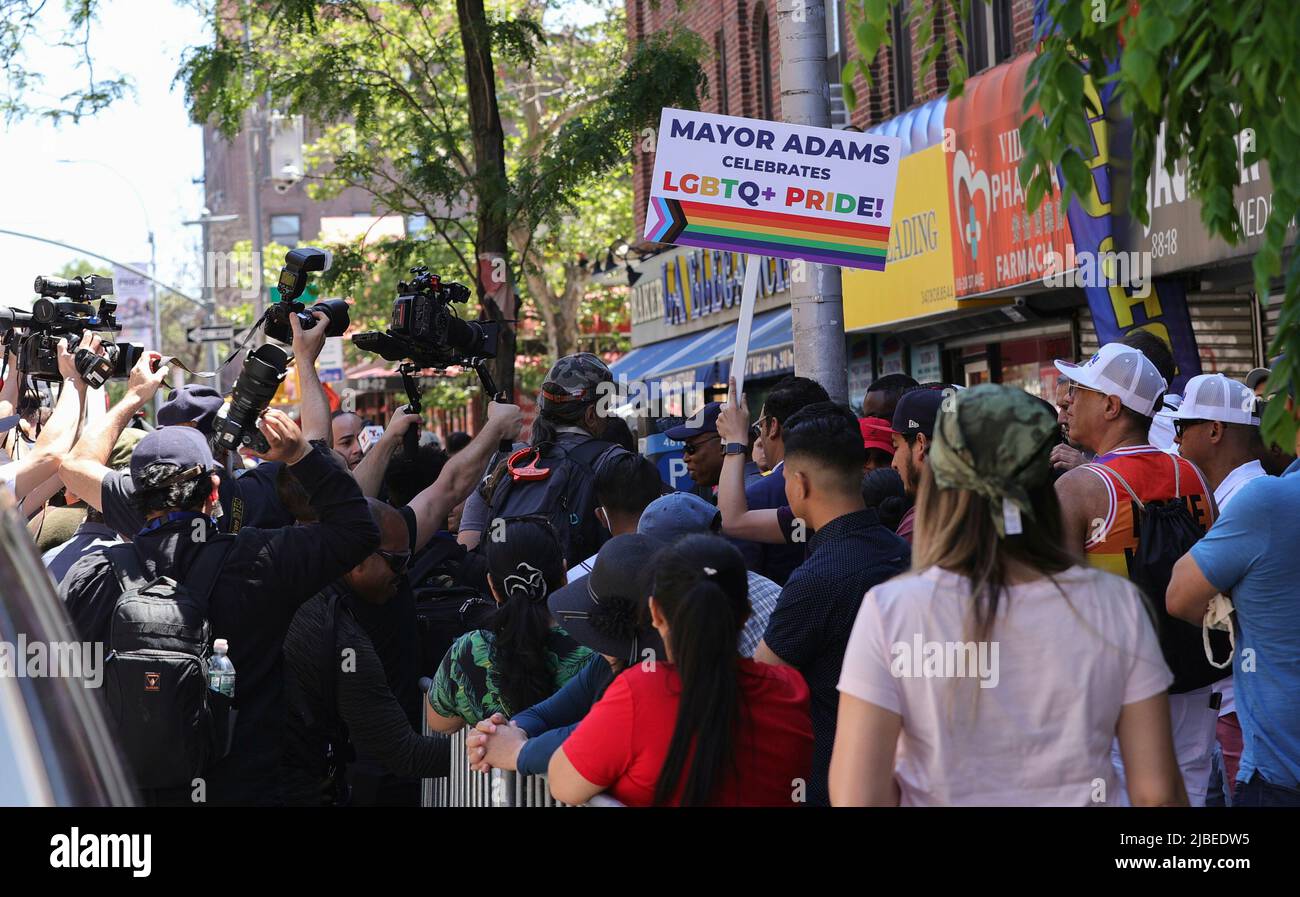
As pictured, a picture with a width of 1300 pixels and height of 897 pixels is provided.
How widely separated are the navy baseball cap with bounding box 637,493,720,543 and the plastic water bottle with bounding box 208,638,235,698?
1.23m

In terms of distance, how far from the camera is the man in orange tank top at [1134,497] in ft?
15.3

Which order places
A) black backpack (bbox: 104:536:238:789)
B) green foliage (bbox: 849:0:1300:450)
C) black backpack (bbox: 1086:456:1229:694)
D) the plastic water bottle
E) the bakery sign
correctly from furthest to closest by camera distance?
the bakery sign, black backpack (bbox: 1086:456:1229:694), the plastic water bottle, black backpack (bbox: 104:536:238:789), green foliage (bbox: 849:0:1300:450)

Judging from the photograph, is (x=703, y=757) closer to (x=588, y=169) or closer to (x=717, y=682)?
(x=717, y=682)

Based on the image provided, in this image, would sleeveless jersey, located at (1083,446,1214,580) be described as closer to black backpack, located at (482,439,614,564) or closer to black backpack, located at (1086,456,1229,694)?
black backpack, located at (1086,456,1229,694)

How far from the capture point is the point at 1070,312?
1323 centimetres

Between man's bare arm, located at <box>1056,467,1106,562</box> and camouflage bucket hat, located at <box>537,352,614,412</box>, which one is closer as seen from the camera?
man's bare arm, located at <box>1056,467,1106,562</box>

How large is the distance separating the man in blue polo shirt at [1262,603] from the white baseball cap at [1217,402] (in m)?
0.89

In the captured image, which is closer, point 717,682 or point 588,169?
point 717,682

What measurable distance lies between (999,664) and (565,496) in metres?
3.32

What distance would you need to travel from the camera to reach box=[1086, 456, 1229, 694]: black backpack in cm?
463

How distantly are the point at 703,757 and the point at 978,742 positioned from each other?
0.66m

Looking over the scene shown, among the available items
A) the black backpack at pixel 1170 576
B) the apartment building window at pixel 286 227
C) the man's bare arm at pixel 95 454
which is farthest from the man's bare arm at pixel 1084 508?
the apartment building window at pixel 286 227

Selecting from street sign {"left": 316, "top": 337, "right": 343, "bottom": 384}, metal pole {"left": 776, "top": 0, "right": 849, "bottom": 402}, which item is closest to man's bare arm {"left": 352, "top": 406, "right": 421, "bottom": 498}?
metal pole {"left": 776, "top": 0, "right": 849, "bottom": 402}
